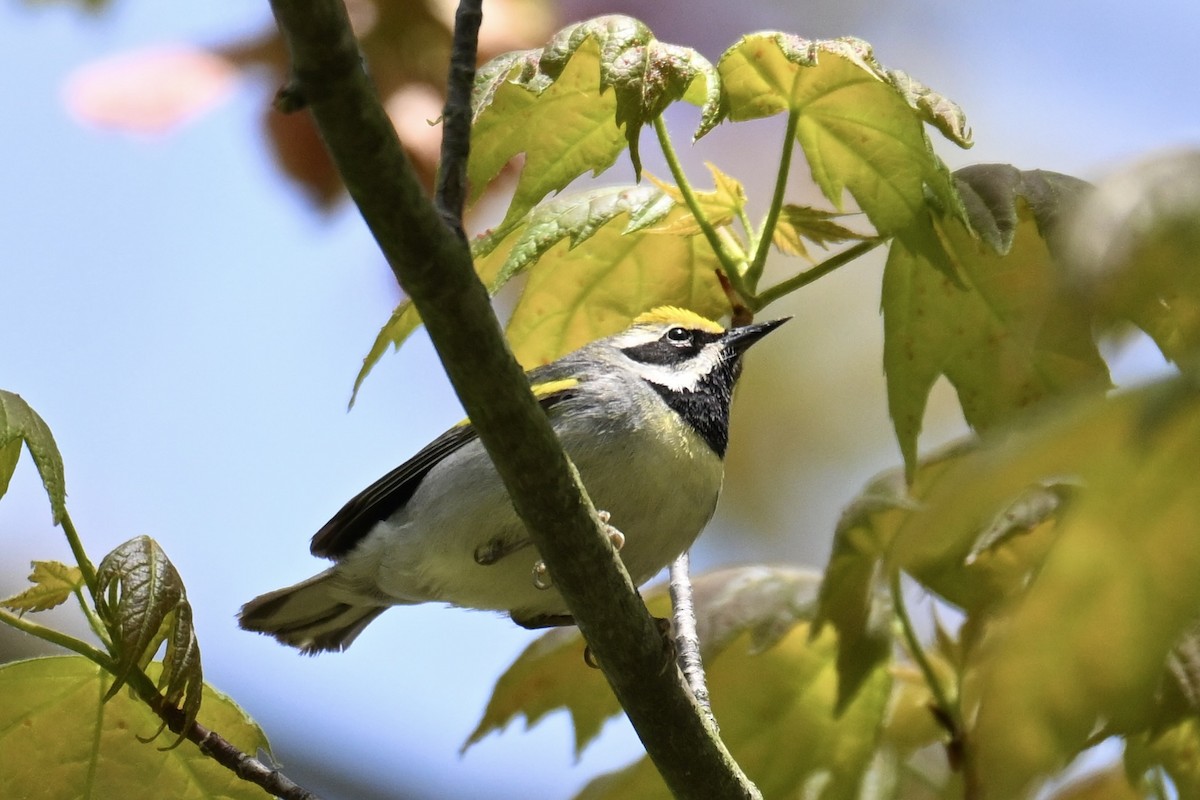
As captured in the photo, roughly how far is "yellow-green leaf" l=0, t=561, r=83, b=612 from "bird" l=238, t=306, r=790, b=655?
4.16ft

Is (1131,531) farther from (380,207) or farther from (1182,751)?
(1182,751)

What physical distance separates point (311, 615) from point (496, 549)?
82cm

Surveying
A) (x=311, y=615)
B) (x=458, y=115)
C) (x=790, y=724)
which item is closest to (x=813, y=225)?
(x=458, y=115)

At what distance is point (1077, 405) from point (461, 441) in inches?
104

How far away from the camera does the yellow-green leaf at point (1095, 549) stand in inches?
37.2

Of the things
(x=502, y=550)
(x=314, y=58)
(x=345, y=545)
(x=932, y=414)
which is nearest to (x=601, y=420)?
(x=502, y=550)

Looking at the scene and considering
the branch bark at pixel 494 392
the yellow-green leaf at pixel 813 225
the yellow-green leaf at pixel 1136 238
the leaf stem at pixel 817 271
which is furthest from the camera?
the yellow-green leaf at pixel 813 225

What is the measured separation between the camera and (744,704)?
246 cm

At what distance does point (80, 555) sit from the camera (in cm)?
193

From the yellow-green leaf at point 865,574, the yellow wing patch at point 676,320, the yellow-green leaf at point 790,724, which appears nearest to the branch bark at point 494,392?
the yellow-green leaf at point 790,724

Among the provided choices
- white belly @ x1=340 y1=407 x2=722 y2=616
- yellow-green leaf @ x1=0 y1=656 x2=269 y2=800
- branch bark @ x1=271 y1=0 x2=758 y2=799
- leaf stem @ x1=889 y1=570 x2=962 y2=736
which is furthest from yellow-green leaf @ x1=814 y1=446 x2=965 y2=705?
yellow-green leaf @ x1=0 y1=656 x2=269 y2=800

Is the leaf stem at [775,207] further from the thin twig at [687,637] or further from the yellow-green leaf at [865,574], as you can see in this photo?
the thin twig at [687,637]

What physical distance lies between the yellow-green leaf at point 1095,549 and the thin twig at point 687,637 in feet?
4.47

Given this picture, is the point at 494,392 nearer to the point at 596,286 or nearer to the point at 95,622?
the point at 95,622
